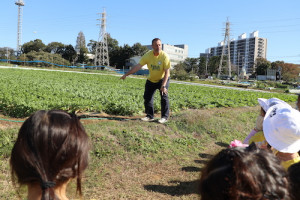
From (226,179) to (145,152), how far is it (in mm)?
3604

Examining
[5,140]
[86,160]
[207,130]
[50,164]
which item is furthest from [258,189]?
[207,130]

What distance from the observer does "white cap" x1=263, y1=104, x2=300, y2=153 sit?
2098 millimetres

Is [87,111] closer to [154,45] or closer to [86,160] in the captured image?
[154,45]

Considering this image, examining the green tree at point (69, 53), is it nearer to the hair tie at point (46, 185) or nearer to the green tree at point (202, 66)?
the green tree at point (202, 66)

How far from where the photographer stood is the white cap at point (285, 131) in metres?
2.10

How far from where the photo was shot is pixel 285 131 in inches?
83.3

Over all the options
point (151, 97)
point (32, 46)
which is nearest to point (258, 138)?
point (151, 97)

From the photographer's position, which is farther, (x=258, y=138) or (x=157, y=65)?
(x=157, y=65)

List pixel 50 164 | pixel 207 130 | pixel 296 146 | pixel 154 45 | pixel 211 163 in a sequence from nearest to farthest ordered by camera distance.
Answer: pixel 211 163 → pixel 50 164 → pixel 296 146 → pixel 154 45 → pixel 207 130

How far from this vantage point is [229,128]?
23.9ft

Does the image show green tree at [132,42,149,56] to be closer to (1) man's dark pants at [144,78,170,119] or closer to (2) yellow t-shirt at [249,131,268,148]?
(1) man's dark pants at [144,78,170,119]

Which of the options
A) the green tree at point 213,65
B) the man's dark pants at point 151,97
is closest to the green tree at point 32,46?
the green tree at point 213,65

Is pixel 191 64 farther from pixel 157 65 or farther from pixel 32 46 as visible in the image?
pixel 157 65

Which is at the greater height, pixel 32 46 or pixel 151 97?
pixel 32 46
